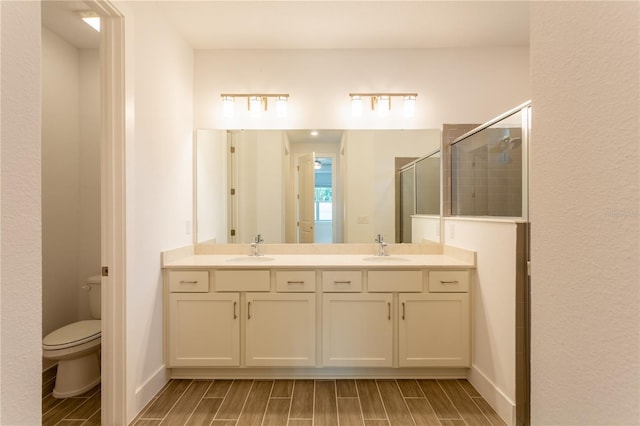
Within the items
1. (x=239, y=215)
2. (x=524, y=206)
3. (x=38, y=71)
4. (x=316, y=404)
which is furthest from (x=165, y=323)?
(x=524, y=206)

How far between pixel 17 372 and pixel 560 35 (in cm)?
122

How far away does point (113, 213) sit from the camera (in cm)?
172

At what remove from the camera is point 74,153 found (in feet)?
8.56

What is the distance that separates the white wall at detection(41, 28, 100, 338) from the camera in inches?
94.9

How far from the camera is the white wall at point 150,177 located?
181 cm

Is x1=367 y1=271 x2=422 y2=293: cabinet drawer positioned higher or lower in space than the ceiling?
lower

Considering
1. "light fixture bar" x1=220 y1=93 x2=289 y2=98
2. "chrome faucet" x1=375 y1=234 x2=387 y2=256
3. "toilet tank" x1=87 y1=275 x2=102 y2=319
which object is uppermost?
"light fixture bar" x1=220 y1=93 x2=289 y2=98

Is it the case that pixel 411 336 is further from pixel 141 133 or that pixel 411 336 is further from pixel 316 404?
pixel 141 133

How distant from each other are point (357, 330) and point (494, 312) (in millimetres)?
Answer: 878

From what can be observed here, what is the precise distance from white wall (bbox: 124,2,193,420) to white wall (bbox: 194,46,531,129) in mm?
322

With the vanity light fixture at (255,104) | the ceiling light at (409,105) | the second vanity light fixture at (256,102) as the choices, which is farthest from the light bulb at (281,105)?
the ceiling light at (409,105)

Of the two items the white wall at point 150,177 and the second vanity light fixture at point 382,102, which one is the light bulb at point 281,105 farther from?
the white wall at point 150,177

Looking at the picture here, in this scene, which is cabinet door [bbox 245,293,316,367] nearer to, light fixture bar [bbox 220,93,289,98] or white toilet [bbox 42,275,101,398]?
white toilet [bbox 42,275,101,398]

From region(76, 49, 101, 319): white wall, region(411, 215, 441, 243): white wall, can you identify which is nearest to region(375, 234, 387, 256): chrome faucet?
region(411, 215, 441, 243): white wall
